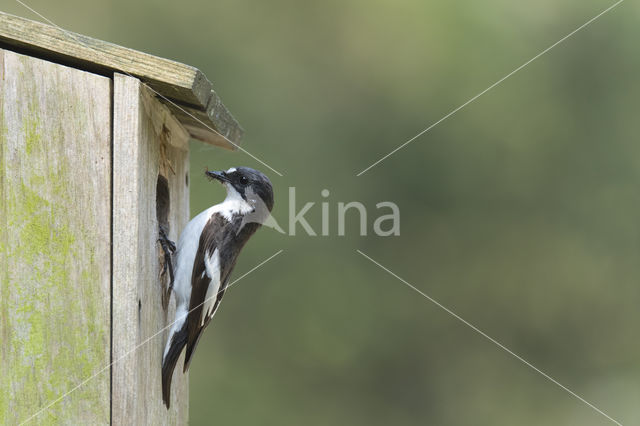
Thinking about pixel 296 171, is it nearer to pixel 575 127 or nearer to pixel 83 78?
pixel 575 127

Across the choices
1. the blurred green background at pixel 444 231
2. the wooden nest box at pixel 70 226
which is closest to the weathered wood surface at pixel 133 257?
the wooden nest box at pixel 70 226

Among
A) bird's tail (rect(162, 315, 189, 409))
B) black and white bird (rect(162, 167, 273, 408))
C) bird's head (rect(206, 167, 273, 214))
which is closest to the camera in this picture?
bird's tail (rect(162, 315, 189, 409))

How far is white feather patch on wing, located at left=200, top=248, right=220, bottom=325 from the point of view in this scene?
3.32m

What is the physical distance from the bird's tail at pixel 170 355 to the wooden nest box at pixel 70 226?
322 millimetres

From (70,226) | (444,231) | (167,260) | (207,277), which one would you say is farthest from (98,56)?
(444,231)

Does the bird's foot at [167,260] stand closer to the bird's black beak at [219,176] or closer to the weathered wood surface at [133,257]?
the weathered wood surface at [133,257]

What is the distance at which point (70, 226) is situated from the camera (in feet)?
8.72

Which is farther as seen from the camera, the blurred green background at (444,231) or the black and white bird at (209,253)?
the blurred green background at (444,231)

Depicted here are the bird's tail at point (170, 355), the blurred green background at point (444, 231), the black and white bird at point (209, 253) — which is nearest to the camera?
the bird's tail at point (170, 355)

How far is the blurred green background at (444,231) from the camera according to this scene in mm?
7211

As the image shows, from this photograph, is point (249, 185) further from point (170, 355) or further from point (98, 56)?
point (98, 56)

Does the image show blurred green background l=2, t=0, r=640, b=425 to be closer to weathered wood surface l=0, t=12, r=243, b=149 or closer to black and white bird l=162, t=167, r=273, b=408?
black and white bird l=162, t=167, r=273, b=408

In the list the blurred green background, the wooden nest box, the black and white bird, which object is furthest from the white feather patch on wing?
the blurred green background

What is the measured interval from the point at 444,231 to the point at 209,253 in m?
4.31
